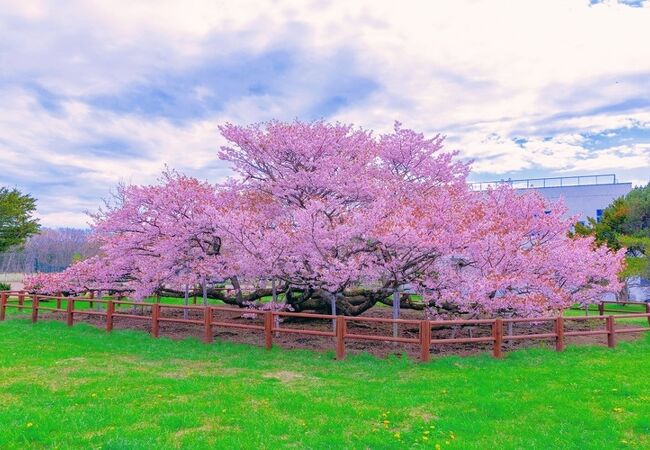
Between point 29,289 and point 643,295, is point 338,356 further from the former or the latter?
point 643,295

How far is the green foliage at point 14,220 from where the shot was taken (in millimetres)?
29422

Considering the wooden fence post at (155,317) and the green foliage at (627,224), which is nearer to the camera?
the wooden fence post at (155,317)

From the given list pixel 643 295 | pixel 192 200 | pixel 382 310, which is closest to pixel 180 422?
pixel 192 200

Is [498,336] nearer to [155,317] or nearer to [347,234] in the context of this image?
[347,234]

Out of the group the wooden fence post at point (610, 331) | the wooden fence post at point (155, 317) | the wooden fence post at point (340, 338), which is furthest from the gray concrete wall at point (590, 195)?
the wooden fence post at point (155, 317)

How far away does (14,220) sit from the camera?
30.7m

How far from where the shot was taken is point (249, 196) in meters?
14.2

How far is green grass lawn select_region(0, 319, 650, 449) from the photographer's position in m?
5.13

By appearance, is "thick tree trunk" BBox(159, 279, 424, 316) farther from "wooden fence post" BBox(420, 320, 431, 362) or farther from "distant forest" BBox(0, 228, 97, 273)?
"distant forest" BBox(0, 228, 97, 273)

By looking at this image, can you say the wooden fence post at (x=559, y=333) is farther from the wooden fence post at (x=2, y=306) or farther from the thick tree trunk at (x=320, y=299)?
the wooden fence post at (x=2, y=306)

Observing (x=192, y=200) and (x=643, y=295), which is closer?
(x=192, y=200)

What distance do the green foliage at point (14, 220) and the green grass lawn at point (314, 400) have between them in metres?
22.6

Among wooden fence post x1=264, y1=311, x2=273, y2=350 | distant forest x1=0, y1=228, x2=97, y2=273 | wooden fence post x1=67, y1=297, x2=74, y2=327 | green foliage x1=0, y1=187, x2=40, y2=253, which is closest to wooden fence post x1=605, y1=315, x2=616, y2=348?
wooden fence post x1=264, y1=311, x2=273, y2=350

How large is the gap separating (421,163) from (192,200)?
20.9 feet
